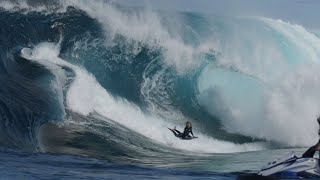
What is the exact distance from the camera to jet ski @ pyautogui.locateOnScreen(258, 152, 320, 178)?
48.5 feet

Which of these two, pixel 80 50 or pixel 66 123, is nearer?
pixel 66 123

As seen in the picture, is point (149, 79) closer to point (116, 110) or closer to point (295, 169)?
point (116, 110)

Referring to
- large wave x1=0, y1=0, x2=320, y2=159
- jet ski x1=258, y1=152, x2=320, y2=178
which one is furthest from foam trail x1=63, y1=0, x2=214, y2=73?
jet ski x1=258, y1=152, x2=320, y2=178

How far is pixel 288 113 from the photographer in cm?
3109

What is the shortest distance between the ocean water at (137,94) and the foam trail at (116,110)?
68 millimetres

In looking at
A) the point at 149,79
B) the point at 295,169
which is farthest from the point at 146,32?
the point at 295,169

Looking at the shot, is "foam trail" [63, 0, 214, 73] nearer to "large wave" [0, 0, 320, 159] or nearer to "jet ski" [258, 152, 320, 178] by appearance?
"large wave" [0, 0, 320, 159]

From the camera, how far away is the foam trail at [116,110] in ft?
80.5

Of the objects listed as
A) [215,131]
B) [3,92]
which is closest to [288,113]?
[215,131]

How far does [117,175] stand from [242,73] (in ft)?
70.5

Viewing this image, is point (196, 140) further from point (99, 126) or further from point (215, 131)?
point (99, 126)

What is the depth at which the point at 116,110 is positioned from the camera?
26219mm

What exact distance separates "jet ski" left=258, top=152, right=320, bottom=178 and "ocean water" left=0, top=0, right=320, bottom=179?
2016 millimetres

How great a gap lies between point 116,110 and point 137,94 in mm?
2905
